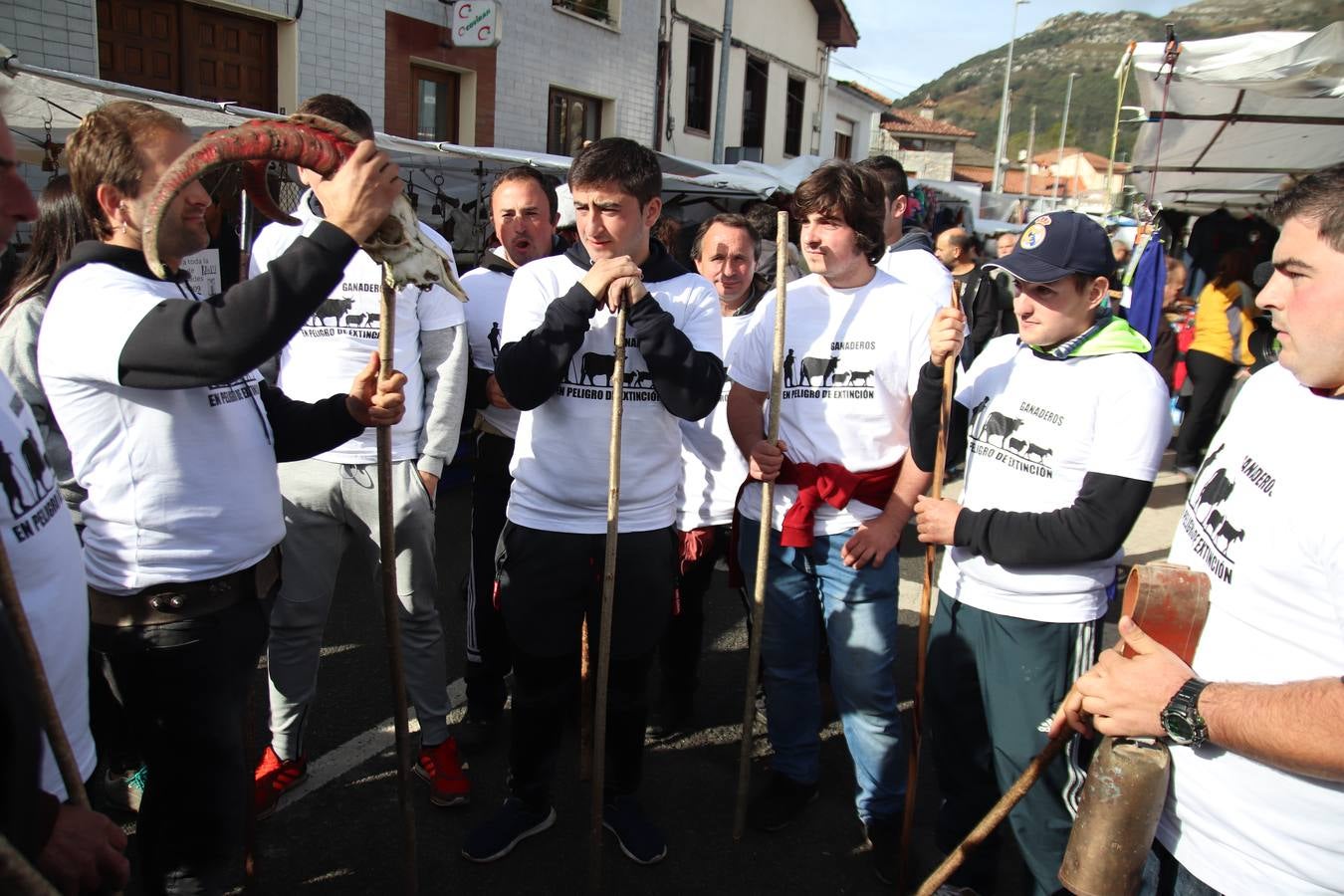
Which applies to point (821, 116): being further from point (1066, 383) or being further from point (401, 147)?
point (1066, 383)

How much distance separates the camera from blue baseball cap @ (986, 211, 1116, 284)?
2428 millimetres

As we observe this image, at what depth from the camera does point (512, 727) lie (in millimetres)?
2965

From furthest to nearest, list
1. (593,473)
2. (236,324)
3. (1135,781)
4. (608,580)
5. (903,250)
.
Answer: (903,250)
(593,473)
(608,580)
(236,324)
(1135,781)

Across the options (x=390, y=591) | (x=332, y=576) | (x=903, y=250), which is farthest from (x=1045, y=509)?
(x=903, y=250)

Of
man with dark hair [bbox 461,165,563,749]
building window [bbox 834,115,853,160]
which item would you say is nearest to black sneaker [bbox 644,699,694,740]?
man with dark hair [bbox 461,165,563,749]

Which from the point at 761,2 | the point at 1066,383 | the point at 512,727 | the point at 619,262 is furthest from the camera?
the point at 761,2

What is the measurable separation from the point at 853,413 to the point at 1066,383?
2.43 feet

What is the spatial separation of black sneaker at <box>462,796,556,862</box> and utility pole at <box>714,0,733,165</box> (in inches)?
591

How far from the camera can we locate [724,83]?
17.7m

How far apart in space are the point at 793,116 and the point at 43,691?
22982 mm

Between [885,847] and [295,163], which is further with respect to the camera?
[885,847]

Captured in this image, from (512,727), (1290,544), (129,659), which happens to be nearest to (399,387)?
(129,659)

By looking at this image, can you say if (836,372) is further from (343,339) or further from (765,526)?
(343,339)

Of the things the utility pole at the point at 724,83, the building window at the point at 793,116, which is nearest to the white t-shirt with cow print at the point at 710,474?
the utility pole at the point at 724,83
